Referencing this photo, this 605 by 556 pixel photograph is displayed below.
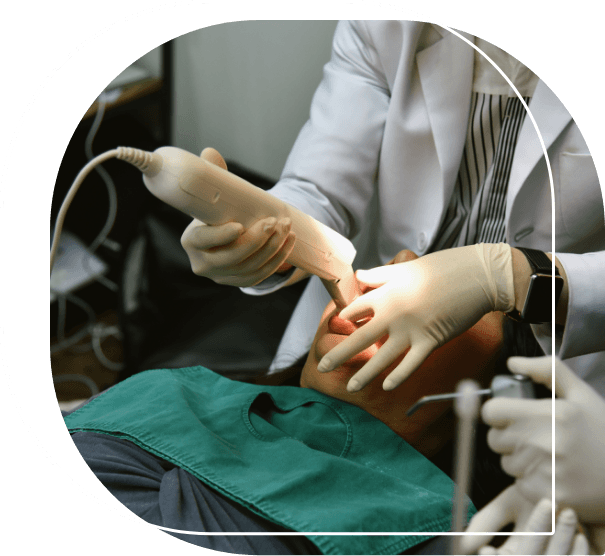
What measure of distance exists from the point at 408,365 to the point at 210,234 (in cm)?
29

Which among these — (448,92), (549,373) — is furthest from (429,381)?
(448,92)

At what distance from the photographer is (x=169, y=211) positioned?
0.84 m

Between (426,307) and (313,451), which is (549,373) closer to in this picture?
(426,307)

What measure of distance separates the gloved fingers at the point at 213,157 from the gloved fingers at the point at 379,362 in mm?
302

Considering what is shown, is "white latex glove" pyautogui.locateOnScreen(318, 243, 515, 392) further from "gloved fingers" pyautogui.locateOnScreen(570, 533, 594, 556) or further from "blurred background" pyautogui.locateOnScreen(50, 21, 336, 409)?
"gloved fingers" pyautogui.locateOnScreen(570, 533, 594, 556)

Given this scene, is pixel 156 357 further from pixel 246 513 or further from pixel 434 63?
pixel 434 63

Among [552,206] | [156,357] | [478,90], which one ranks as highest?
[478,90]

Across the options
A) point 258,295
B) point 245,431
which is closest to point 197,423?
point 245,431

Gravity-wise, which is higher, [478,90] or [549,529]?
[478,90]

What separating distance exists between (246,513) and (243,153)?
462mm

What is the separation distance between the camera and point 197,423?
887mm

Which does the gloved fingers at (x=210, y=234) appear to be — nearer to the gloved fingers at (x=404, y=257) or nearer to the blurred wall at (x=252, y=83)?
the blurred wall at (x=252, y=83)

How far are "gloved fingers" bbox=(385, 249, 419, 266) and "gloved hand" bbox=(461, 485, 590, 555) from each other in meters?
0.31

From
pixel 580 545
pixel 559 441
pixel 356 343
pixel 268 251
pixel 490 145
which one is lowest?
pixel 580 545
